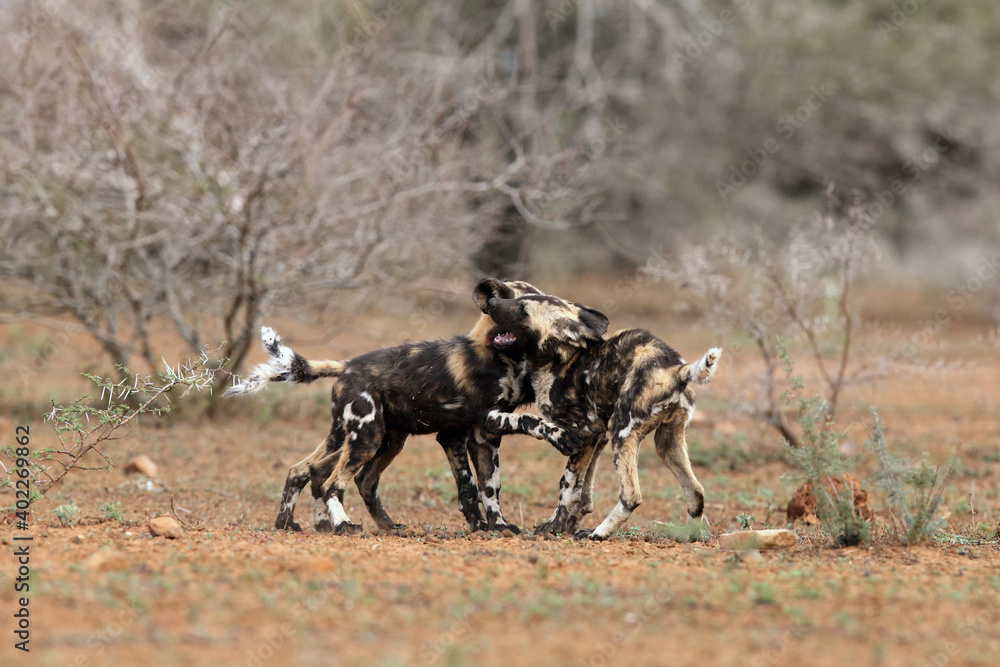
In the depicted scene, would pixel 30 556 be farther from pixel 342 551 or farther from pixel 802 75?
pixel 802 75

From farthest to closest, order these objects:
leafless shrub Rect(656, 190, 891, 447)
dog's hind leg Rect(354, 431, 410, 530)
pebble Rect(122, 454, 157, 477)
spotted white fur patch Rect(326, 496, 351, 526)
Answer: leafless shrub Rect(656, 190, 891, 447)
pebble Rect(122, 454, 157, 477)
dog's hind leg Rect(354, 431, 410, 530)
spotted white fur patch Rect(326, 496, 351, 526)

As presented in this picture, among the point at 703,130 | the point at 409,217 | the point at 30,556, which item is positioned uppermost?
the point at 703,130

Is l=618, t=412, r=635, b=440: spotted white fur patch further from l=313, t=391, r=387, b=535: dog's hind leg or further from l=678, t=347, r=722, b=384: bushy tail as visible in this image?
l=313, t=391, r=387, b=535: dog's hind leg

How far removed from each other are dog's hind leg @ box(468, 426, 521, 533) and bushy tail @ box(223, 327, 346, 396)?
115 cm

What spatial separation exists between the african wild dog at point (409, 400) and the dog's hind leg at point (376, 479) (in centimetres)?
5

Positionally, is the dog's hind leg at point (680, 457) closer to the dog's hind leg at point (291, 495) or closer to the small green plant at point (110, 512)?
the dog's hind leg at point (291, 495)

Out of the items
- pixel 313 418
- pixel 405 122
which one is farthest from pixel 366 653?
pixel 313 418

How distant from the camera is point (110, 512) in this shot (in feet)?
24.8

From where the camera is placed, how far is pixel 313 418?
1288cm

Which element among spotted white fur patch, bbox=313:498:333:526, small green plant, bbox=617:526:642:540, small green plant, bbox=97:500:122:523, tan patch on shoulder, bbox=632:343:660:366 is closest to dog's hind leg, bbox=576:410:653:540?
small green plant, bbox=617:526:642:540

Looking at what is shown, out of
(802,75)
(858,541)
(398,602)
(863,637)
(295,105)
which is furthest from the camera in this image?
(802,75)

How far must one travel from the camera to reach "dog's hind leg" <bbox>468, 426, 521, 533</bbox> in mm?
7641

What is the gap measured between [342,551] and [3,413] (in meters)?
7.96

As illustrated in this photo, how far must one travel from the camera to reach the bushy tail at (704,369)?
6711mm
